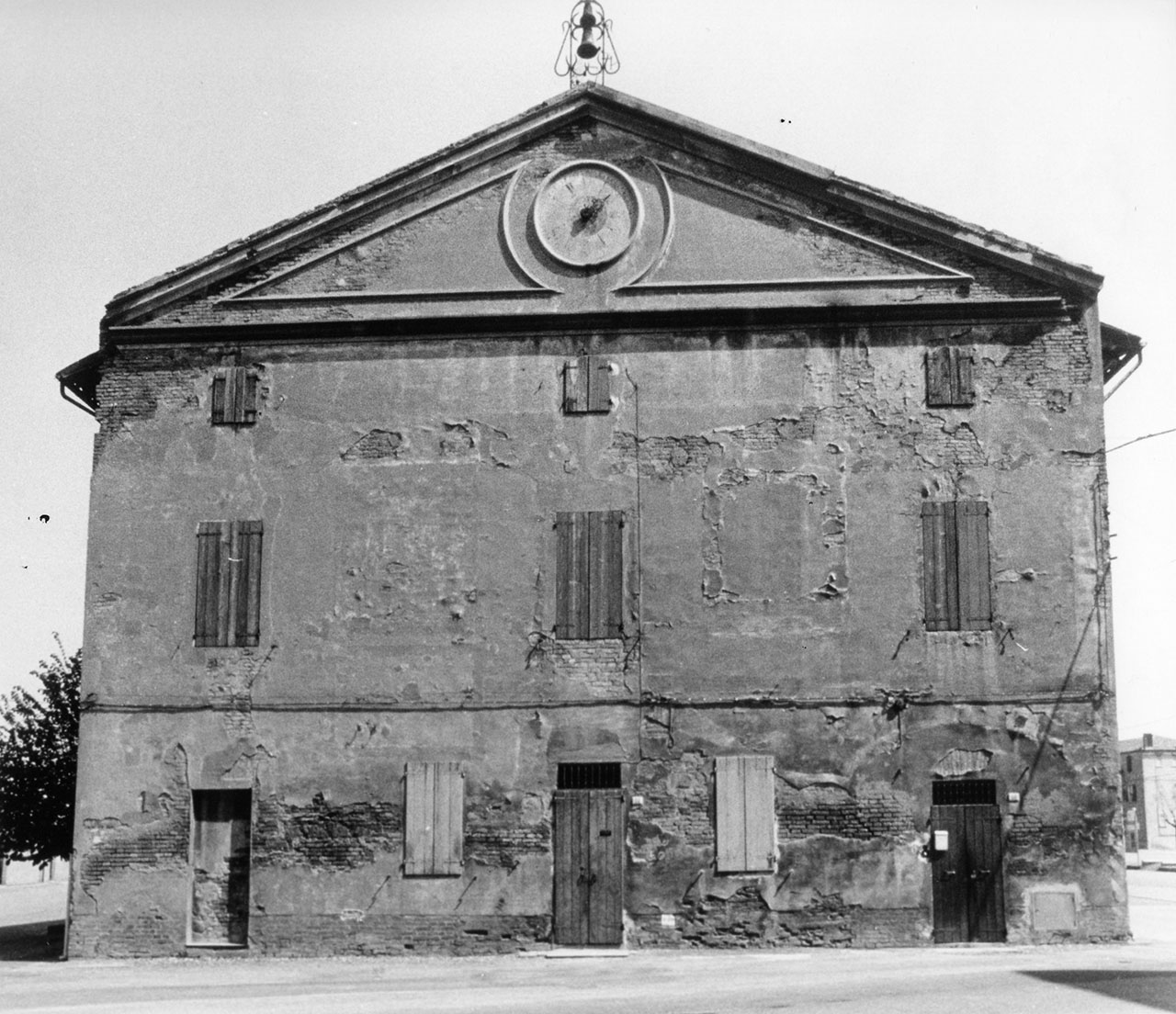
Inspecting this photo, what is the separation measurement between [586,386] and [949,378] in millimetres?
4451

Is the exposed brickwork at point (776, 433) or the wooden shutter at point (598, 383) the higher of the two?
the wooden shutter at point (598, 383)

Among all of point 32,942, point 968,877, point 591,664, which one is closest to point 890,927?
point 968,877

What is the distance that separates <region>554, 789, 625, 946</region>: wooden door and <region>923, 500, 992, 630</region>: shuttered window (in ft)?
14.6

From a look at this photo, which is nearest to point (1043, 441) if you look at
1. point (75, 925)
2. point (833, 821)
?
point (833, 821)

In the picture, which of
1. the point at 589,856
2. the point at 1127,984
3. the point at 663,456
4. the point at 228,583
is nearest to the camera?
the point at 1127,984

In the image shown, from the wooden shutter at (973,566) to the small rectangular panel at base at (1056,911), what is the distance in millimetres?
3176

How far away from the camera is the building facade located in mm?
17766

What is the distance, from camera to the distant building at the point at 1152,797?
69.9 m

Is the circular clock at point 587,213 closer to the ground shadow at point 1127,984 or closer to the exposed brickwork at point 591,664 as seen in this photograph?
the exposed brickwork at point 591,664

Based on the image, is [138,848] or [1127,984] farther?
[138,848]

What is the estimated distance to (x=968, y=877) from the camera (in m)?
17.5

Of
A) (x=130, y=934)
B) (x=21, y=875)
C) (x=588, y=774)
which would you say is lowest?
(x=21, y=875)

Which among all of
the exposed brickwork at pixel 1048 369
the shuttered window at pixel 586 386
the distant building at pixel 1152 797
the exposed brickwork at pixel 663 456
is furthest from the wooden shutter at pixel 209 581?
the distant building at pixel 1152 797

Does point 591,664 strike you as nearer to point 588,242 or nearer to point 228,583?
point 228,583
